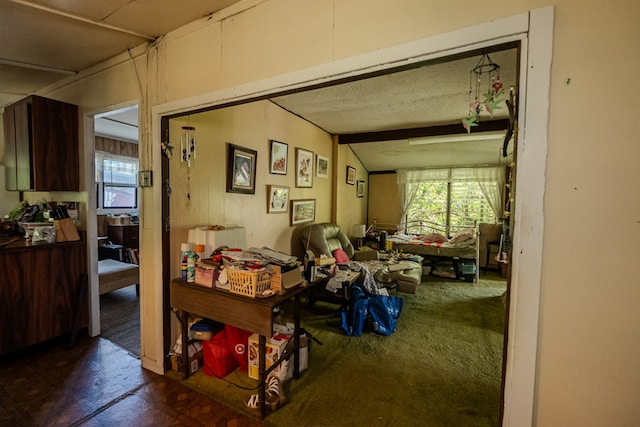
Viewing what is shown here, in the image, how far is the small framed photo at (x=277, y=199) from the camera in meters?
3.22

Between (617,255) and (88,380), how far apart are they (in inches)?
121

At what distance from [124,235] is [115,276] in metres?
1.88

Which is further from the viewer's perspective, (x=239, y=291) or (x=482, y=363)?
(x=482, y=363)

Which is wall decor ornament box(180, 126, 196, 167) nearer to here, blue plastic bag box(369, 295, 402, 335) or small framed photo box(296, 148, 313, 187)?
small framed photo box(296, 148, 313, 187)

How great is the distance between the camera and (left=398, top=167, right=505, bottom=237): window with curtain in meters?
5.58

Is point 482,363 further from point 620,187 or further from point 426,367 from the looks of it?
point 620,187

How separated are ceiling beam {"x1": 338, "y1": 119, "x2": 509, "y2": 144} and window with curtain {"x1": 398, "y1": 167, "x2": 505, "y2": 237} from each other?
5.74ft

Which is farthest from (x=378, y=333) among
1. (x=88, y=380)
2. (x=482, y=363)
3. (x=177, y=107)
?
(x=177, y=107)

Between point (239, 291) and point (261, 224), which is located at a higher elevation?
point (261, 224)

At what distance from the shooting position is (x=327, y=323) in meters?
2.96

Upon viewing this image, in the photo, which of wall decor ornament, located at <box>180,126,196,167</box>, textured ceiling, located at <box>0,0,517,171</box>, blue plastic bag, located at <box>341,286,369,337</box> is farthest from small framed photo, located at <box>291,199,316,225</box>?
wall decor ornament, located at <box>180,126,196,167</box>

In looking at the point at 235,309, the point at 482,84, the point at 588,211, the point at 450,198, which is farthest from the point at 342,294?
the point at 450,198

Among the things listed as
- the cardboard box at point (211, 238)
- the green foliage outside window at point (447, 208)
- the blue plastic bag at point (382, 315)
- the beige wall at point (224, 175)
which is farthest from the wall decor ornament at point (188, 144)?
the green foliage outside window at point (447, 208)

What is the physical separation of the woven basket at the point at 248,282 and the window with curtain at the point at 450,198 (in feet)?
17.4
